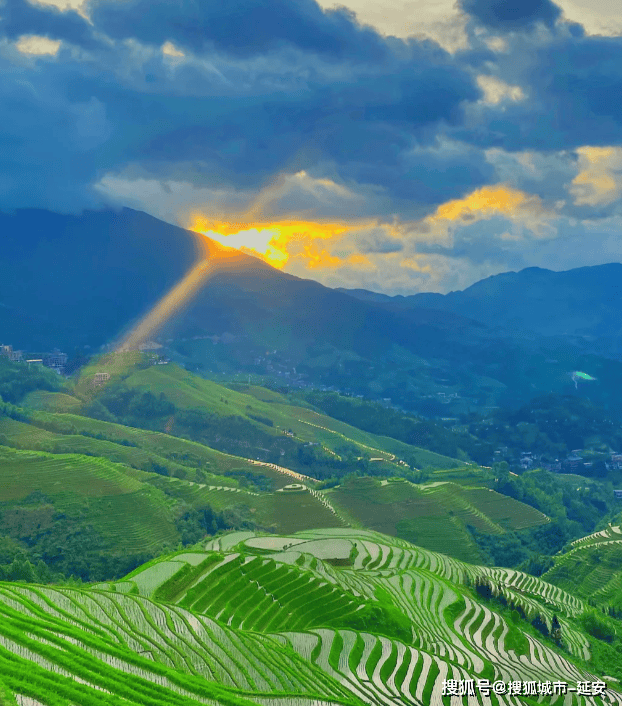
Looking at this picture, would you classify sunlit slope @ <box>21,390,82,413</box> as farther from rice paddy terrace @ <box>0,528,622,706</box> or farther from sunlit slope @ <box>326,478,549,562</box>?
rice paddy terrace @ <box>0,528,622,706</box>

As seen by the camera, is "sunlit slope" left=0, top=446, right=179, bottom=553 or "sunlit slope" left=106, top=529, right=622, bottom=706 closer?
"sunlit slope" left=106, top=529, right=622, bottom=706

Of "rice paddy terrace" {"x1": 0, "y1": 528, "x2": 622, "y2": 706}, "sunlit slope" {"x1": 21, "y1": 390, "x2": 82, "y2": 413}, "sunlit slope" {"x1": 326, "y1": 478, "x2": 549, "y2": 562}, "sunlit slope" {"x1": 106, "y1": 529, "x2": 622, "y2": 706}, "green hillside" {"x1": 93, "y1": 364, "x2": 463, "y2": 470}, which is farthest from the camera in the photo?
"green hillside" {"x1": 93, "y1": 364, "x2": 463, "y2": 470}

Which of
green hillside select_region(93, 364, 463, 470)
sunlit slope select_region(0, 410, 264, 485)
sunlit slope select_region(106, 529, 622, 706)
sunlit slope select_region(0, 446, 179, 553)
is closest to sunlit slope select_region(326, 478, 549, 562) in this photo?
sunlit slope select_region(0, 410, 264, 485)

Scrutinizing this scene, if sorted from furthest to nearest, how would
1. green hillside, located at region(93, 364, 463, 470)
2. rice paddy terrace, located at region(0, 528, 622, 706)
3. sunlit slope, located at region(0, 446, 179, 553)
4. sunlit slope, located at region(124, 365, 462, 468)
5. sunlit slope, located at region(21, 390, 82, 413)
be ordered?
sunlit slope, located at region(124, 365, 462, 468)
green hillside, located at region(93, 364, 463, 470)
sunlit slope, located at region(21, 390, 82, 413)
sunlit slope, located at region(0, 446, 179, 553)
rice paddy terrace, located at region(0, 528, 622, 706)

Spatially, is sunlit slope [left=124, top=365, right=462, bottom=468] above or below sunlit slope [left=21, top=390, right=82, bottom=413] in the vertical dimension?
above

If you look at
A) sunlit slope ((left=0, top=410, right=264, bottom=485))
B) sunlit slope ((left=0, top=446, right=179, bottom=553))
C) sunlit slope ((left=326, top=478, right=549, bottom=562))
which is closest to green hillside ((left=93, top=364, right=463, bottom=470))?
sunlit slope ((left=0, top=410, right=264, bottom=485))

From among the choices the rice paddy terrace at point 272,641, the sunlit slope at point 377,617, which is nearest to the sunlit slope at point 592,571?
the sunlit slope at point 377,617
